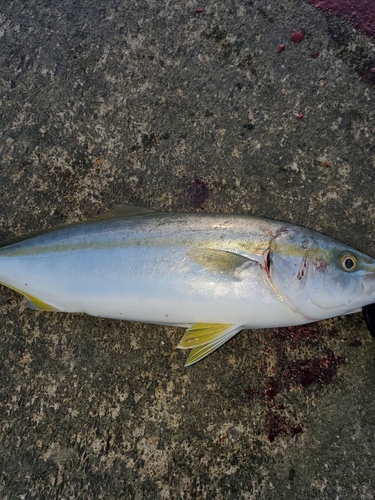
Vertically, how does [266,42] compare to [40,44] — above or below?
above

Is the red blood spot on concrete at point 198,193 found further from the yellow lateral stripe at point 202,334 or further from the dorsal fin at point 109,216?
the yellow lateral stripe at point 202,334

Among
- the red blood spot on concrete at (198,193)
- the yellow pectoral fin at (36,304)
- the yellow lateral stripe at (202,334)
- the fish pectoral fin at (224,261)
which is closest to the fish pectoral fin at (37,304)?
the yellow pectoral fin at (36,304)

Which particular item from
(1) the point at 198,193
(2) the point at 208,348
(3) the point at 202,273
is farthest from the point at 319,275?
(1) the point at 198,193

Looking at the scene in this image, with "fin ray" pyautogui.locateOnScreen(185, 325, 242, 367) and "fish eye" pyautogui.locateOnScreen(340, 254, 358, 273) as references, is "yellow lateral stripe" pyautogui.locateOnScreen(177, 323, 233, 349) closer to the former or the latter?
"fin ray" pyautogui.locateOnScreen(185, 325, 242, 367)

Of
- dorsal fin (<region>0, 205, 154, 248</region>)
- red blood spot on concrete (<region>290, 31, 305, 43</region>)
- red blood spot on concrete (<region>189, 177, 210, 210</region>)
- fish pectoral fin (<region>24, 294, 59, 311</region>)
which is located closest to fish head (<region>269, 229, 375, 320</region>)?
red blood spot on concrete (<region>189, 177, 210, 210</region>)

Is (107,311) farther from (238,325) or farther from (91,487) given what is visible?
(91,487)

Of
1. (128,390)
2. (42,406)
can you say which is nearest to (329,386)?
(128,390)

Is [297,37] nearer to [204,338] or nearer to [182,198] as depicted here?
[182,198]
